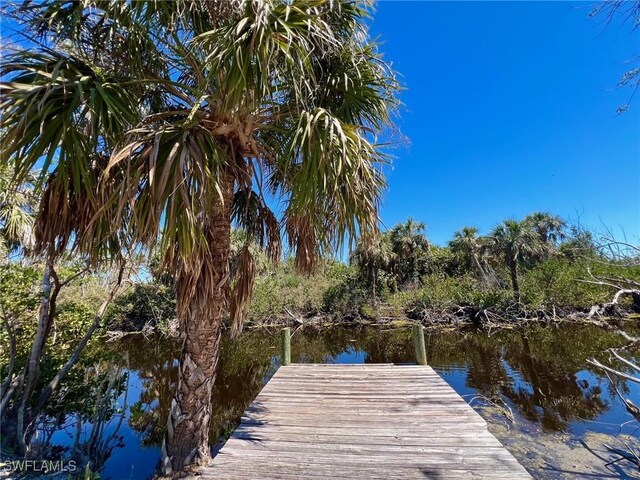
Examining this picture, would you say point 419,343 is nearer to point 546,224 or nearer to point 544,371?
point 544,371

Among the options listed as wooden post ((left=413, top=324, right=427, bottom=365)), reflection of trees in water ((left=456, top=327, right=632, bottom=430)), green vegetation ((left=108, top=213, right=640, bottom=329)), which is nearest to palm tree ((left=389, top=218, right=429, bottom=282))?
green vegetation ((left=108, top=213, right=640, bottom=329))

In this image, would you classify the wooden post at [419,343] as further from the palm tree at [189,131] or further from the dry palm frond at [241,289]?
Answer: the dry palm frond at [241,289]

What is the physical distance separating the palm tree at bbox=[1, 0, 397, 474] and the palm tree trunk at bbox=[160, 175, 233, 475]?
0.01 metres

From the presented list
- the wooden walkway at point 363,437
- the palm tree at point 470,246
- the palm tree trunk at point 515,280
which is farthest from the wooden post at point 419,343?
the palm tree at point 470,246

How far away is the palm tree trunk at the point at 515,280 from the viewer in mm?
16109

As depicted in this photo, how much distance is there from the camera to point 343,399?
12.6 ft

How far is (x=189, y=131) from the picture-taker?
8.45 ft

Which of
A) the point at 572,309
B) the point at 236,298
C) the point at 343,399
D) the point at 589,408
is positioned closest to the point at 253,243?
the point at 236,298

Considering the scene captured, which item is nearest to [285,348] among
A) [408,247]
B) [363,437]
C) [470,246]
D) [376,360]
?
[363,437]

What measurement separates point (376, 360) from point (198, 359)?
8.52m

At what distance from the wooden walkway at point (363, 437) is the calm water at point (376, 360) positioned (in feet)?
7.07

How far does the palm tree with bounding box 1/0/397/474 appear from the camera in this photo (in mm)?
2248

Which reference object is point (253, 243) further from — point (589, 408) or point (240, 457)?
point (589, 408)

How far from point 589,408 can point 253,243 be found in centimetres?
741
